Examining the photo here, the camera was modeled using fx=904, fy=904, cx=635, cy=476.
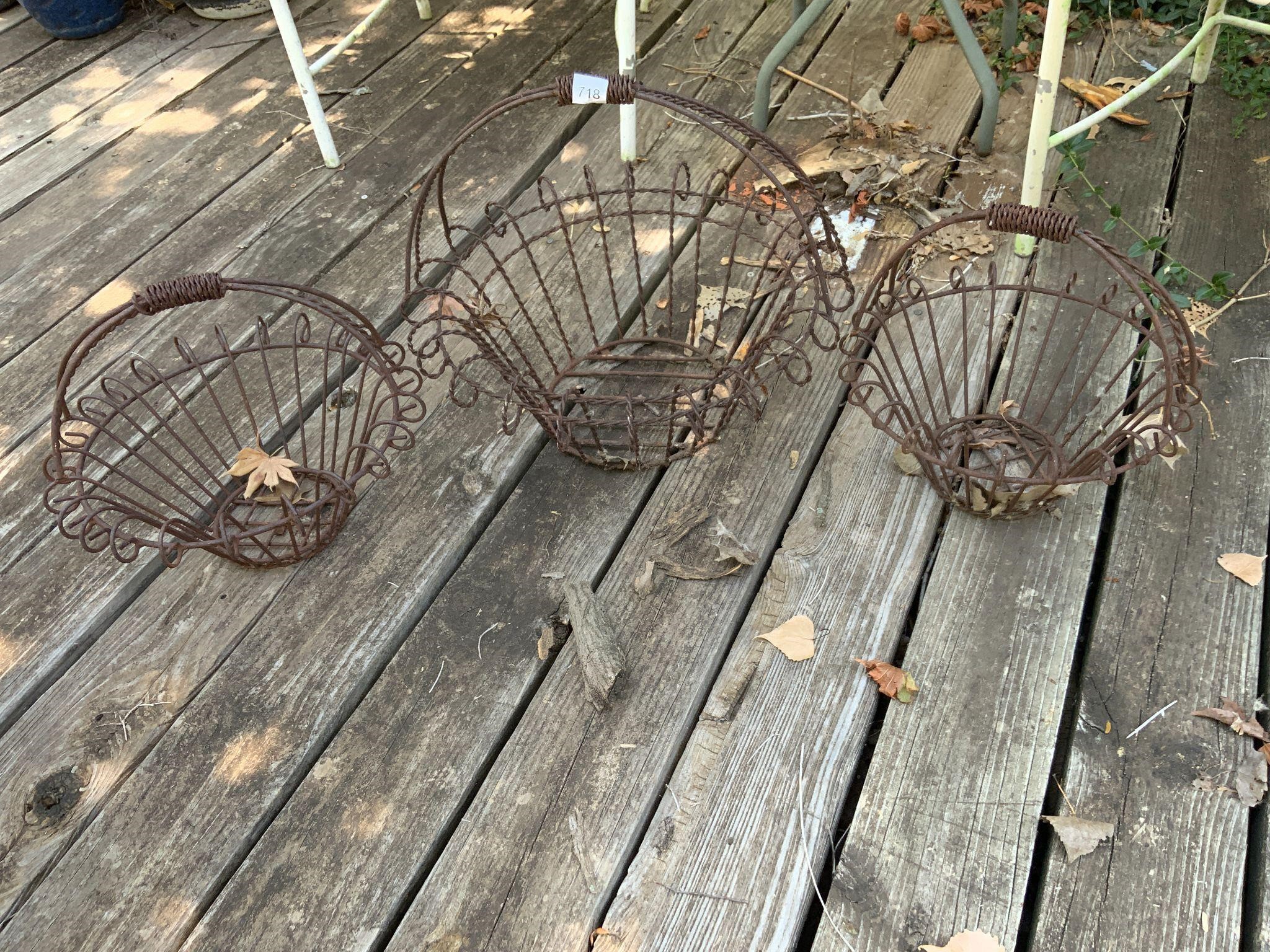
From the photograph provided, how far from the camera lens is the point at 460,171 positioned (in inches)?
104

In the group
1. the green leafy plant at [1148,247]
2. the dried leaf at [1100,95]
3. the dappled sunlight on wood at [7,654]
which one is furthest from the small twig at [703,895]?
the dried leaf at [1100,95]

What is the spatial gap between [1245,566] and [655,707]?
109 centimetres

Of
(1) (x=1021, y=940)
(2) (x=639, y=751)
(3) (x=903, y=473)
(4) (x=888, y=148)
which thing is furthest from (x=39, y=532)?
(4) (x=888, y=148)

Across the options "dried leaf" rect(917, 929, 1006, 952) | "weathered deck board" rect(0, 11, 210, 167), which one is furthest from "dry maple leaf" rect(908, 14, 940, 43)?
"dried leaf" rect(917, 929, 1006, 952)

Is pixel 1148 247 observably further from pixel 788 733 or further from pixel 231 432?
pixel 231 432

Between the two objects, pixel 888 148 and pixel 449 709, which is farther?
pixel 888 148

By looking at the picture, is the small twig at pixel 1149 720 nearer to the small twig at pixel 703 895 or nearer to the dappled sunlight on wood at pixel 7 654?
the small twig at pixel 703 895

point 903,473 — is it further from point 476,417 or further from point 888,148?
point 888,148

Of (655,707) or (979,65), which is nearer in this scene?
(655,707)

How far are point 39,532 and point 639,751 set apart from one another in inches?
52.4

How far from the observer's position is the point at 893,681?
154cm

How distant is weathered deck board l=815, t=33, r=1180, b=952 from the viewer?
132 cm

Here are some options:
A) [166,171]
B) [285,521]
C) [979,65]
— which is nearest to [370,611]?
[285,521]

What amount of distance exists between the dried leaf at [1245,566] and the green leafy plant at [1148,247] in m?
0.59
